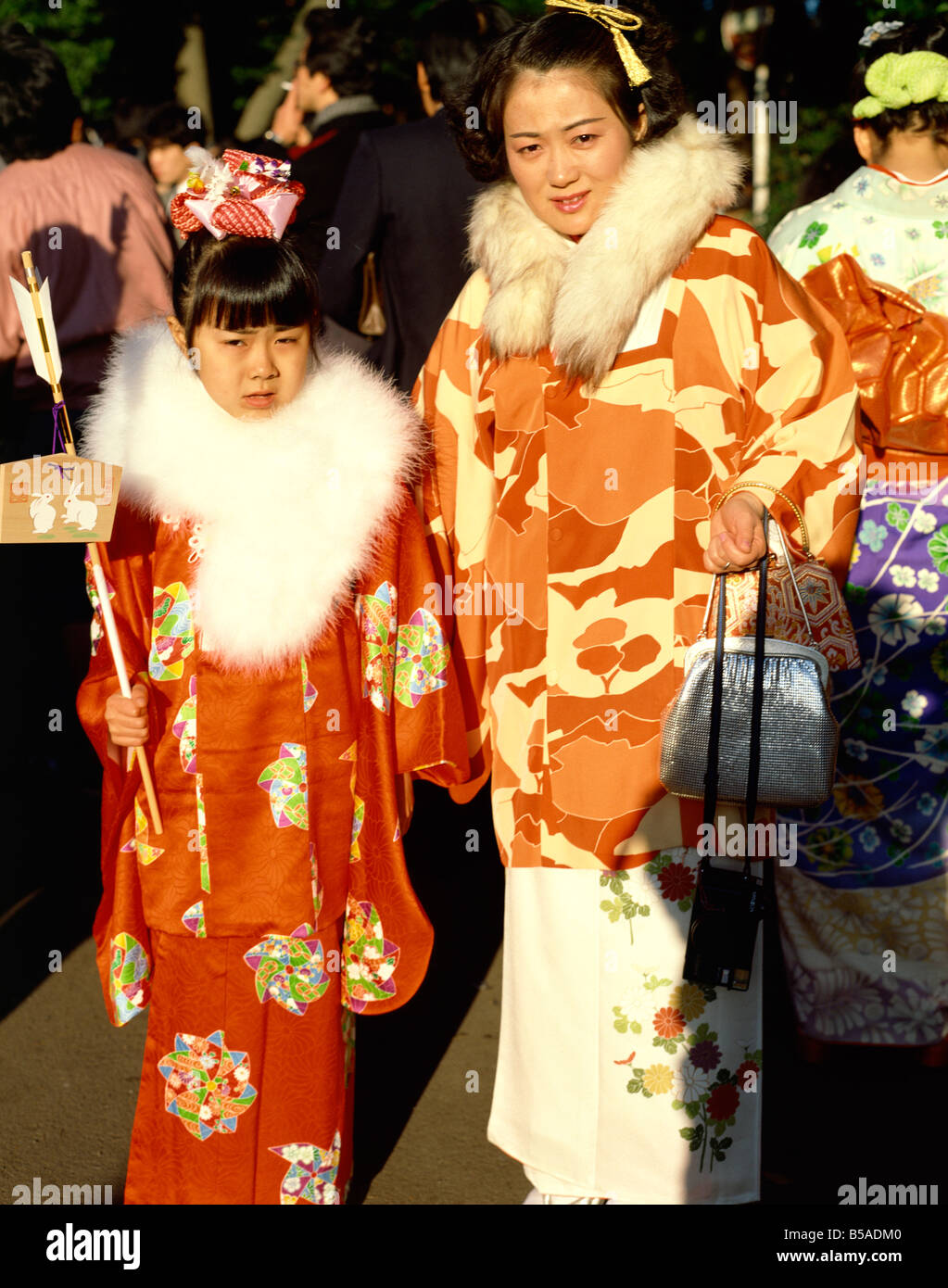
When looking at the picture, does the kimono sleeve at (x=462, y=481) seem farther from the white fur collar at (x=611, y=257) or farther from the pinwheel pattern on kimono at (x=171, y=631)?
the pinwheel pattern on kimono at (x=171, y=631)

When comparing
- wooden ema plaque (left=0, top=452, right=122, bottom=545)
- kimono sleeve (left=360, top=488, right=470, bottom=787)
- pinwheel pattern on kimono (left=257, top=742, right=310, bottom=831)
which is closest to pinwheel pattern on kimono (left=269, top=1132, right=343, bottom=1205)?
pinwheel pattern on kimono (left=257, top=742, right=310, bottom=831)

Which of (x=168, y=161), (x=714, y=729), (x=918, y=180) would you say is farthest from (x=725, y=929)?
(x=168, y=161)

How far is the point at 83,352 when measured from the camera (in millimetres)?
4398

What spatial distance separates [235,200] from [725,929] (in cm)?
150

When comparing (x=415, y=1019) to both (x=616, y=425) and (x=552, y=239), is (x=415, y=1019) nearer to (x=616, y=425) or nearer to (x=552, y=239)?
(x=616, y=425)

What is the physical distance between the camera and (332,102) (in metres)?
4.90

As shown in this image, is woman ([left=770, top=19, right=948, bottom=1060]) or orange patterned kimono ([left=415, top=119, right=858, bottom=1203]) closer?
orange patterned kimono ([left=415, top=119, right=858, bottom=1203])

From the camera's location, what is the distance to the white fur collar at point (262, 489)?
2.32m

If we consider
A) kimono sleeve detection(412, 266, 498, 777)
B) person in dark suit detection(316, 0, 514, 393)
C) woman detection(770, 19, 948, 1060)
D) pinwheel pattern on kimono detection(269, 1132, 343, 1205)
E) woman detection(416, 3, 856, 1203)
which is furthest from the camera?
person in dark suit detection(316, 0, 514, 393)

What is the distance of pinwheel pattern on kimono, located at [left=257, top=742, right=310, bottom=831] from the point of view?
2.39m

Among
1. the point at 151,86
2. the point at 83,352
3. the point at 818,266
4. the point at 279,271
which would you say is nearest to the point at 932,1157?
the point at 818,266

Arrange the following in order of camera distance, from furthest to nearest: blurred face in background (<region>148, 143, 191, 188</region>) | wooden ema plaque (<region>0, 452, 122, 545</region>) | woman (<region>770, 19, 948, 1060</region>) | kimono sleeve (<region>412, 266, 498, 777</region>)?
blurred face in background (<region>148, 143, 191, 188</region>), woman (<region>770, 19, 948, 1060</region>), kimono sleeve (<region>412, 266, 498, 777</region>), wooden ema plaque (<region>0, 452, 122, 545</region>)

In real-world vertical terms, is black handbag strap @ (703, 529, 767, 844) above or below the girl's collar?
below

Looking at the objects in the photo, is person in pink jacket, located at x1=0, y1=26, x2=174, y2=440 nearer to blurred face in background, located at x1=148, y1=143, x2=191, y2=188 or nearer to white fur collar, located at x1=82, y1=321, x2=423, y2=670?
blurred face in background, located at x1=148, y1=143, x2=191, y2=188
